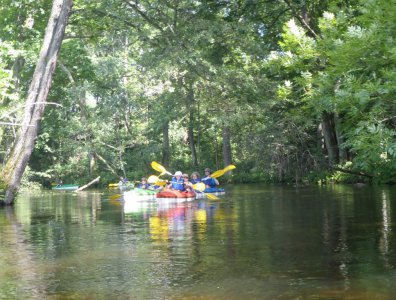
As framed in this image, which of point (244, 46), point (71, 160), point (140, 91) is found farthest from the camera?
point (71, 160)

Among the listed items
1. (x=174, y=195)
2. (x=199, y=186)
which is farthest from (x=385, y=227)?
(x=199, y=186)

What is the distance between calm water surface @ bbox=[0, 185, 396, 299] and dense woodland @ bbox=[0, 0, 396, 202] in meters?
→ 1.61

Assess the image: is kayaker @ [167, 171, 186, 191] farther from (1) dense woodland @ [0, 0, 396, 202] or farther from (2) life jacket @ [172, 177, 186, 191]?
(1) dense woodland @ [0, 0, 396, 202]

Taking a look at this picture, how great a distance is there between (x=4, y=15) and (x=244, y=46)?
15.5m

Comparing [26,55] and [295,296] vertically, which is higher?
[26,55]

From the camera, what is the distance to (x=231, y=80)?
81.7ft

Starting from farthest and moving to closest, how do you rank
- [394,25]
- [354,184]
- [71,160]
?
[71,160] → [354,184] → [394,25]

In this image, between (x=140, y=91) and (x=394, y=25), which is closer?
(x=394, y=25)

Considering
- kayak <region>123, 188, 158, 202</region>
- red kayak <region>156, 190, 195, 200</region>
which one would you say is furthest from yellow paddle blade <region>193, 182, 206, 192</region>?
kayak <region>123, 188, 158, 202</region>

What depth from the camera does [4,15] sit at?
33.3 m

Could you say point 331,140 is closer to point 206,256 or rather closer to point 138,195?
Result: point 138,195

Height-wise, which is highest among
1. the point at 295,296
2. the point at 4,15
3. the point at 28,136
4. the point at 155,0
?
the point at 4,15

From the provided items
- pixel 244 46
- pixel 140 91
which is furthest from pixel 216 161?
pixel 244 46

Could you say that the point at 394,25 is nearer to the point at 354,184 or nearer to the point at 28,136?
the point at 28,136
